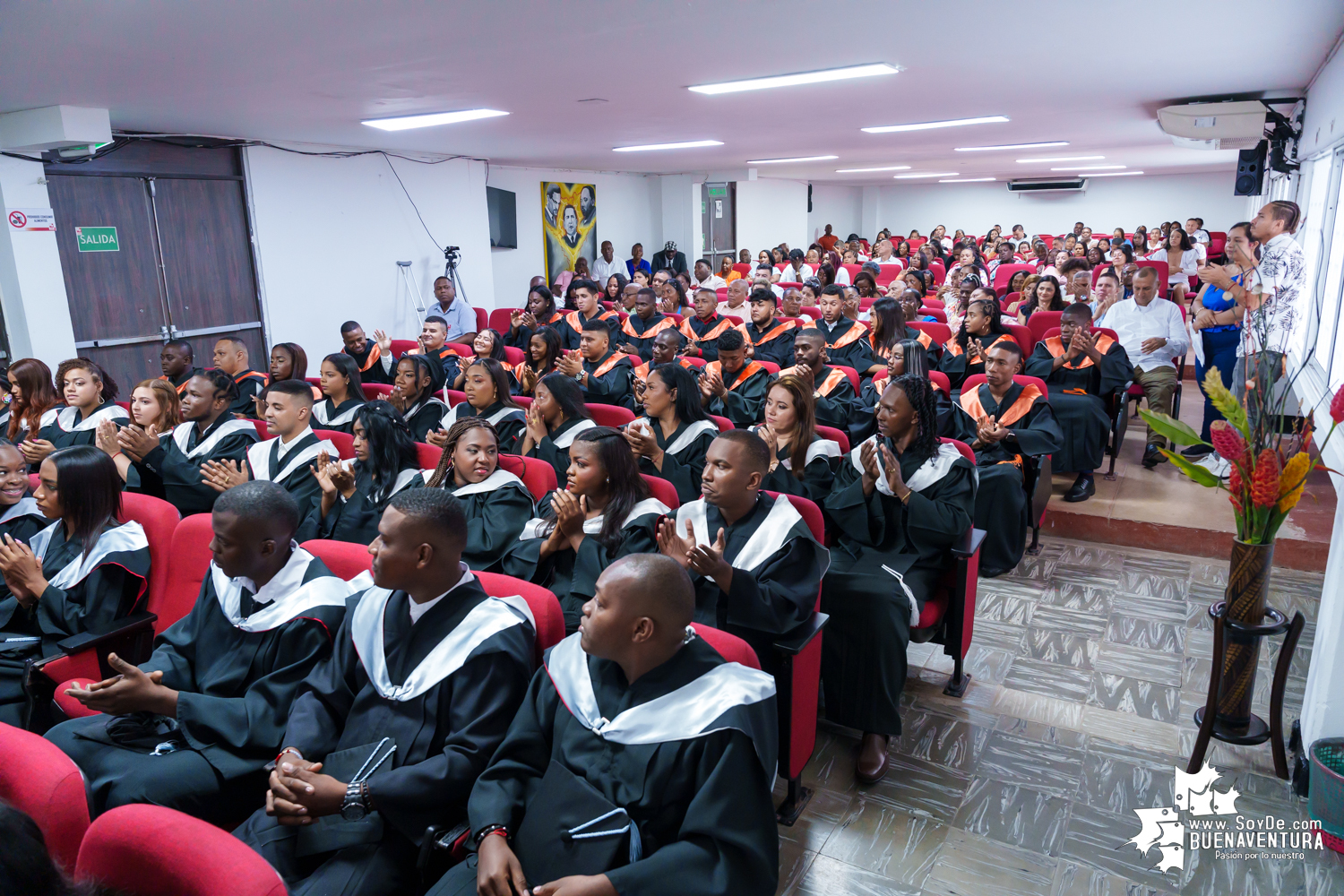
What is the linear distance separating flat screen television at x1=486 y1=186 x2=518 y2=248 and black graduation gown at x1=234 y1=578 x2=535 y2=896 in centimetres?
1072

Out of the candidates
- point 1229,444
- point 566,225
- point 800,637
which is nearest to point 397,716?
point 800,637

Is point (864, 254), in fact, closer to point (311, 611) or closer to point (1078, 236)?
point (1078, 236)

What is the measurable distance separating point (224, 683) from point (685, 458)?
243cm

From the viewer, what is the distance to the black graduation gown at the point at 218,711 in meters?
2.20

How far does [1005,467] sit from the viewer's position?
14.6 feet

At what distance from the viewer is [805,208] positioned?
20922 mm

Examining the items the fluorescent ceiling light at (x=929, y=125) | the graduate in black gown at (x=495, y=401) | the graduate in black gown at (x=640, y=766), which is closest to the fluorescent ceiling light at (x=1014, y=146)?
the fluorescent ceiling light at (x=929, y=125)

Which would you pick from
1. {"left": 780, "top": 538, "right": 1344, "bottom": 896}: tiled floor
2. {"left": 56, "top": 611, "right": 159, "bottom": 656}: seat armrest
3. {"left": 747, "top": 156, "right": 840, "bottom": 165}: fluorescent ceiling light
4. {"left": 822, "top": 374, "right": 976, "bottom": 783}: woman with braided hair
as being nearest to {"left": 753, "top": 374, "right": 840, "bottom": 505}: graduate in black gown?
{"left": 822, "top": 374, "right": 976, "bottom": 783}: woman with braided hair

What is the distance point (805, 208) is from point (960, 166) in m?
5.43

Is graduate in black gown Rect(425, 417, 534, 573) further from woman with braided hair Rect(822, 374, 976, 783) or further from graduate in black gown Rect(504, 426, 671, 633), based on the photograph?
woman with braided hair Rect(822, 374, 976, 783)

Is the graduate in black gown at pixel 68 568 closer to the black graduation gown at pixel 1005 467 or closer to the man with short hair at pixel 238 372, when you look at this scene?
the man with short hair at pixel 238 372

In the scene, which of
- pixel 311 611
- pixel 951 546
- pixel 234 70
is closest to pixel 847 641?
pixel 951 546

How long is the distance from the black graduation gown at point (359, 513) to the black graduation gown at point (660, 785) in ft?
6.56

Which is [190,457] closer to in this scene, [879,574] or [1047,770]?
[879,574]
